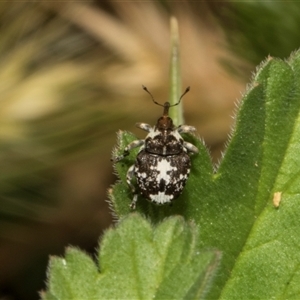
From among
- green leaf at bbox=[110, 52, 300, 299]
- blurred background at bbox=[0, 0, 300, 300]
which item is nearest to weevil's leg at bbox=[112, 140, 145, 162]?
green leaf at bbox=[110, 52, 300, 299]

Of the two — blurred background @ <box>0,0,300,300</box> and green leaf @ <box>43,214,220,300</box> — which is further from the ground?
blurred background @ <box>0,0,300,300</box>

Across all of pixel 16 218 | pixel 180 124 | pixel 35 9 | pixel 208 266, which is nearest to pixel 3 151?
pixel 16 218

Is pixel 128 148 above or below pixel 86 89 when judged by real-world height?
below

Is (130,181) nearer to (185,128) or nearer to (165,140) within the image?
(185,128)

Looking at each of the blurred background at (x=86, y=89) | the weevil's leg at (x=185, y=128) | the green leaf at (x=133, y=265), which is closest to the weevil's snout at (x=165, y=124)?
the weevil's leg at (x=185, y=128)

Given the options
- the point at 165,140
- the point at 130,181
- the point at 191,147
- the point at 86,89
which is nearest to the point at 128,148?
the point at 130,181

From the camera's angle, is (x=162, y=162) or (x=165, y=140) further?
(x=165, y=140)

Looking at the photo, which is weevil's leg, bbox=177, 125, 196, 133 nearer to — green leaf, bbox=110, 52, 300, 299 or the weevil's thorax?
the weevil's thorax
